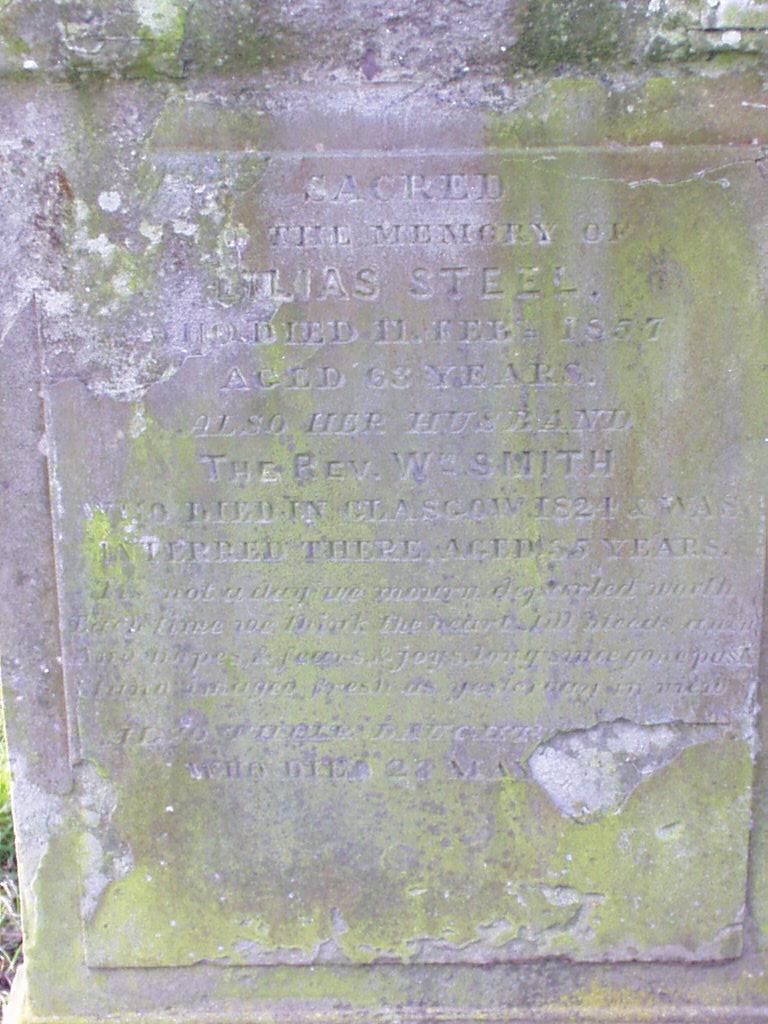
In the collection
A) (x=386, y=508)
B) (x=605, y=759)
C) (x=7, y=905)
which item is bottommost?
(x=7, y=905)

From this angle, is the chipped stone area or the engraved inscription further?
the chipped stone area

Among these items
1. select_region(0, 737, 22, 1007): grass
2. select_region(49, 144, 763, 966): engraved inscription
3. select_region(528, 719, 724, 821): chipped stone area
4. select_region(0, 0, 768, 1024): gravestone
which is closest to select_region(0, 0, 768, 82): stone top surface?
select_region(0, 0, 768, 1024): gravestone

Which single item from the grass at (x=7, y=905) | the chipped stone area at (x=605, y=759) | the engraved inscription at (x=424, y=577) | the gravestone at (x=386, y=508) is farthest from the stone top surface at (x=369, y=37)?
the grass at (x=7, y=905)

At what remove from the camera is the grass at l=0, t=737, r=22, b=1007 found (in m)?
2.82

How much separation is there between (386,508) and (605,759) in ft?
2.72

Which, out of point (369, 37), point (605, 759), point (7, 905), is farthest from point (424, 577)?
point (7, 905)

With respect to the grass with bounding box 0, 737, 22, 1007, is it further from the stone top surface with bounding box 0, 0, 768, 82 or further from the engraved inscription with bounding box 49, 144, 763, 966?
the stone top surface with bounding box 0, 0, 768, 82

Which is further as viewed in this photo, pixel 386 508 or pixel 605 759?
pixel 605 759

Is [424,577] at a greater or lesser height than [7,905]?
greater

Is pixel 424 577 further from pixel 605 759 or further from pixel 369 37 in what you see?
pixel 369 37

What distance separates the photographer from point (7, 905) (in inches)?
115

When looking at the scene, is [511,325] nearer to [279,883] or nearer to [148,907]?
[279,883]

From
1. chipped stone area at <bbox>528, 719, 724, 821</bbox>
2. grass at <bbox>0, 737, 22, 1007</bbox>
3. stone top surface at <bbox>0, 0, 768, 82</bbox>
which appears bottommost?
grass at <bbox>0, 737, 22, 1007</bbox>

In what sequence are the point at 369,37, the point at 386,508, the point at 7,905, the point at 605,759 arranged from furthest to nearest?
1. the point at 7,905
2. the point at 605,759
3. the point at 386,508
4. the point at 369,37
